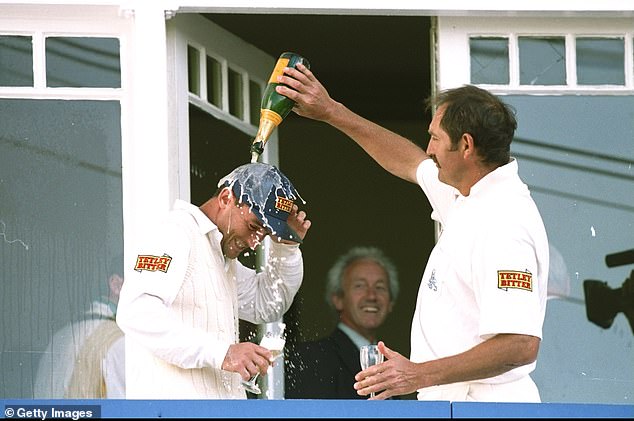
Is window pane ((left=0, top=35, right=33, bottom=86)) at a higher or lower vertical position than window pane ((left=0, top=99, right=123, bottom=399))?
higher

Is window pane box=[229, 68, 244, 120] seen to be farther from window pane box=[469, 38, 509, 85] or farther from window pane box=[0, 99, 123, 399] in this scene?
window pane box=[469, 38, 509, 85]

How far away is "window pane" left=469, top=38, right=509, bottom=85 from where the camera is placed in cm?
634

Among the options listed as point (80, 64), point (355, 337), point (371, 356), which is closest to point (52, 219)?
point (80, 64)

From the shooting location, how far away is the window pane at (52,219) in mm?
6102

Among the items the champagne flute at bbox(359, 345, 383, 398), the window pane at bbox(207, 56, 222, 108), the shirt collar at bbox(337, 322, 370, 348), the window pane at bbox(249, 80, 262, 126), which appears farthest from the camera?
the shirt collar at bbox(337, 322, 370, 348)

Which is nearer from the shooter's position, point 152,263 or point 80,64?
point 152,263

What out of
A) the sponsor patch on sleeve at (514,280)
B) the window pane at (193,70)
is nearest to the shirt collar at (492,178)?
the sponsor patch on sleeve at (514,280)

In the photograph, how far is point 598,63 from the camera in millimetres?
6379

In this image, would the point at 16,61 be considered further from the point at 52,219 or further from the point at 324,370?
the point at 324,370

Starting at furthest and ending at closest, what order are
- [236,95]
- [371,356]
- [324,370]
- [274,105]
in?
[324,370] < [236,95] < [274,105] < [371,356]

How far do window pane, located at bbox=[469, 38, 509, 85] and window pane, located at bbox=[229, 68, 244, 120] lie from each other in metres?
0.94

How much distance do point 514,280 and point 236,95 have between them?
1831 millimetres

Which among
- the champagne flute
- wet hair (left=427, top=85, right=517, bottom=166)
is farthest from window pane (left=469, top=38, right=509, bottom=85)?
the champagne flute

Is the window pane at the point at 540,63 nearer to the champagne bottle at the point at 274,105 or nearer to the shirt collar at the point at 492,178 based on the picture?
the shirt collar at the point at 492,178
